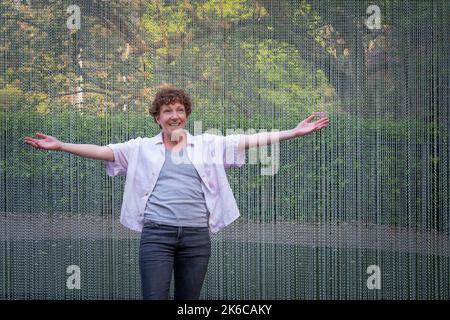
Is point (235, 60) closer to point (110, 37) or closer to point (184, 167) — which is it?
point (110, 37)

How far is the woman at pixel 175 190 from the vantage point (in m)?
3.90

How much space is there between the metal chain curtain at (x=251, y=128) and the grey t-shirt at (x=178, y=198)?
5.91ft

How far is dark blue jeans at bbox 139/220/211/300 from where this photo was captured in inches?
153

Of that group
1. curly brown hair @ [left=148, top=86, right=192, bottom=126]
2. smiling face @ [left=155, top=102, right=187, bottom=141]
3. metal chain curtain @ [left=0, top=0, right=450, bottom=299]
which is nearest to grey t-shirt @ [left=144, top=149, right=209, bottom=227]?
smiling face @ [left=155, top=102, right=187, bottom=141]

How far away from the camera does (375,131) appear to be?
5.83m

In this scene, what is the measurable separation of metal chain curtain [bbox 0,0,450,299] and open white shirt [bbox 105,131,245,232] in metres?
1.64

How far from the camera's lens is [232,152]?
416cm

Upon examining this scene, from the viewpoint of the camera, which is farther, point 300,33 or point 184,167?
point 300,33

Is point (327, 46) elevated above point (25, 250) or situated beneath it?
elevated above

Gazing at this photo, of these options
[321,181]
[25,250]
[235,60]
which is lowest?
[25,250]

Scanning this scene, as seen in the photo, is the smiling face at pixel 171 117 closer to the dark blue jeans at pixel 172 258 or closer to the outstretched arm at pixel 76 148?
the outstretched arm at pixel 76 148

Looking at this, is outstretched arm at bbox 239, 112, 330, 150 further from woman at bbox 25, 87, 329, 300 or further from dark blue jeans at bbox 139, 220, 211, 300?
dark blue jeans at bbox 139, 220, 211, 300

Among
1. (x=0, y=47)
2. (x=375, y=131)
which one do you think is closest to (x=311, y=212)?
(x=375, y=131)

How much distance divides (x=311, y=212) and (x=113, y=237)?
4.69ft
